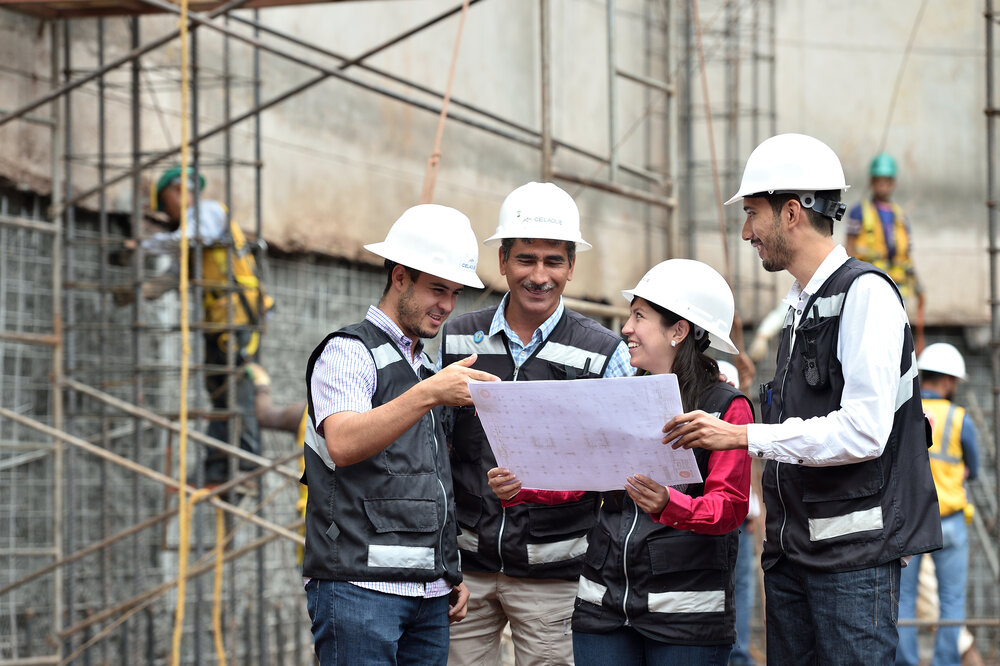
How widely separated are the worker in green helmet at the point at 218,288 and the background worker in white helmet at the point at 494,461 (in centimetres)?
353

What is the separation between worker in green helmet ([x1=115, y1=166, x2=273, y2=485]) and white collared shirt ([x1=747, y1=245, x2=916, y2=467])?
4889 millimetres

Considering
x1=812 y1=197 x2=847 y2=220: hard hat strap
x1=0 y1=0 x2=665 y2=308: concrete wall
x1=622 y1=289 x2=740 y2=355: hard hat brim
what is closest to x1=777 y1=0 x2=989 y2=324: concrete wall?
x1=0 y1=0 x2=665 y2=308: concrete wall

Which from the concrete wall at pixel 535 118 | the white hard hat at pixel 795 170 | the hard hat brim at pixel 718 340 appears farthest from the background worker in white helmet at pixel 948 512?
the white hard hat at pixel 795 170

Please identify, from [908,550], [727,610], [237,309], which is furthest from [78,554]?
[908,550]

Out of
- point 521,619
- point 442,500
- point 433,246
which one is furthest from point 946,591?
point 433,246

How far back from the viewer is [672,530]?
3832 millimetres

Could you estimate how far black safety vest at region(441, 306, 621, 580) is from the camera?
14.3 ft

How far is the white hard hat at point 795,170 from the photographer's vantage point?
367 centimetres

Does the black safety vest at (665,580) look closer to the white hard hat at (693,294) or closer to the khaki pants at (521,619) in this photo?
the white hard hat at (693,294)

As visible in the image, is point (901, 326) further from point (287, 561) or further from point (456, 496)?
point (287, 561)

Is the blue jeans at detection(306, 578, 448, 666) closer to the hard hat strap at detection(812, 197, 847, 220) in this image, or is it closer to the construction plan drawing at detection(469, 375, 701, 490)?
the construction plan drawing at detection(469, 375, 701, 490)

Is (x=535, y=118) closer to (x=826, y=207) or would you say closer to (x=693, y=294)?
(x=693, y=294)

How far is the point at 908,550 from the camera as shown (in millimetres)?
3465

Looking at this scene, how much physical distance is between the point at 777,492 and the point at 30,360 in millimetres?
5378
